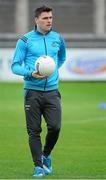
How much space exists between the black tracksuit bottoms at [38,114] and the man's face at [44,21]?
88cm

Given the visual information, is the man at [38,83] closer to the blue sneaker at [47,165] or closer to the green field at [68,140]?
the blue sneaker at [47,165]

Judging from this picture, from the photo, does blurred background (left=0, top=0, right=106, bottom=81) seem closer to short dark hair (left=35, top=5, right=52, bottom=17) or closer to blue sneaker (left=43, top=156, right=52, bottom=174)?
blue sneaker (left=43, top=156, right=52, bottom=174)

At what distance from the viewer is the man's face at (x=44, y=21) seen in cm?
1090

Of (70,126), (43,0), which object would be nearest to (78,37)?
(43,0)

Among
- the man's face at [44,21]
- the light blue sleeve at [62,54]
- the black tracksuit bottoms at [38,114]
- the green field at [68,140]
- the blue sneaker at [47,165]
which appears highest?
the man's face at [44,21]

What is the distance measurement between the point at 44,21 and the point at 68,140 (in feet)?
16.8

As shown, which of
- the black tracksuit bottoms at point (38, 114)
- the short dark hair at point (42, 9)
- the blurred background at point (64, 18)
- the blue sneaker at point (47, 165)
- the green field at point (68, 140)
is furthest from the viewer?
the blurred background at point (64, 18)

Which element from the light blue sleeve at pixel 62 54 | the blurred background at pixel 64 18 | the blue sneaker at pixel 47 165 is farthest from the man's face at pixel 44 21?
the blurred background at pixel 64 18

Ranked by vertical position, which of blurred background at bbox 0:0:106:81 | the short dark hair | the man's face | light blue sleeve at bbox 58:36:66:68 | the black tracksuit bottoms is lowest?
blurred background at bbox 0:0:106:81

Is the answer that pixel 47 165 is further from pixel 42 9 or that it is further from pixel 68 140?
pixel 68 140

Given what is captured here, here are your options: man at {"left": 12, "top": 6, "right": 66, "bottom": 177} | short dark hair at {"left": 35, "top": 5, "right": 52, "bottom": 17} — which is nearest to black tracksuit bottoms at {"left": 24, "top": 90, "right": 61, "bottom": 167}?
man at {"left": 12, "top": 6, "right": 66, "bottom": 177}

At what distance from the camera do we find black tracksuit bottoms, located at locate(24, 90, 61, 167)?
11.0m

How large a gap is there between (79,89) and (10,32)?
1539 cm

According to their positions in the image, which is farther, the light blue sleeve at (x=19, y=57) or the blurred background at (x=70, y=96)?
the blurred background at (x=70, y=96)
